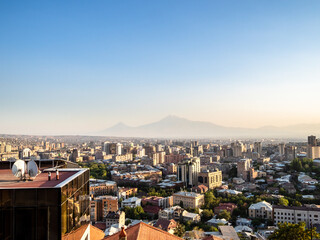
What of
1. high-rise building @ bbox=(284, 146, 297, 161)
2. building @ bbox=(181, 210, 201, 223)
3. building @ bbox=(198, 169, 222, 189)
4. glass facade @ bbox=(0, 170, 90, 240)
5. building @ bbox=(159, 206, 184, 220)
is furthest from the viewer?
high-rise building @ bbox=(284, 146, 297, 161)

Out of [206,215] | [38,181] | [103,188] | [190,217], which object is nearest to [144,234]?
[38,181]

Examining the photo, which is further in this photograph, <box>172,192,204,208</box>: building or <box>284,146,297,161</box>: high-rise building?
<box>284,146,297,161</box>: high-rise building

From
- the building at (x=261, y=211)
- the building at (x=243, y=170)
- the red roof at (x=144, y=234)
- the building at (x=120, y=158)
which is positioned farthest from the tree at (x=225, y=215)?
the building at (x=120, y=158)

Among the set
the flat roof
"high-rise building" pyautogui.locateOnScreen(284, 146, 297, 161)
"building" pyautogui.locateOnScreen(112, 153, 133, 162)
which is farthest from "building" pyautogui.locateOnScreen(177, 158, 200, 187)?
the flat roof

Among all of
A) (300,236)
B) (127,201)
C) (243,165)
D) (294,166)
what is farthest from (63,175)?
(294,166)

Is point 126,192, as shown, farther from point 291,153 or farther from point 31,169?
point 291,153

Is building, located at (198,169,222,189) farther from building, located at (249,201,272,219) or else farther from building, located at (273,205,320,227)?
building, located at (273,205,320,227)
